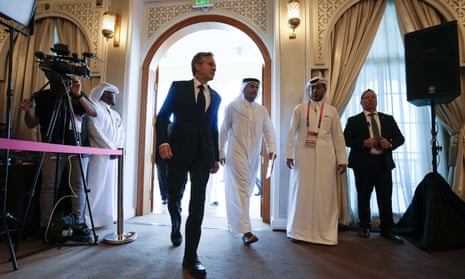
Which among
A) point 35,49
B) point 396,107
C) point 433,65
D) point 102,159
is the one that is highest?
point 35,49

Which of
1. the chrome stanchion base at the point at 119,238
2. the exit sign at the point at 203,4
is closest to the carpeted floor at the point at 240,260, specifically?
the chrome stanchion base at the point at 119,238

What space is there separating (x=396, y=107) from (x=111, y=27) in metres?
3.32

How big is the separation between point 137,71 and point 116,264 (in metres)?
2.33

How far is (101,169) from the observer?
250 cm

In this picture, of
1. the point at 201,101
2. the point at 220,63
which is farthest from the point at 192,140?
the point at 220,63

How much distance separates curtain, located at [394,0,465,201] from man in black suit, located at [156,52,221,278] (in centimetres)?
234

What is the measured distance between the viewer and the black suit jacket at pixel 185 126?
4.73 ft

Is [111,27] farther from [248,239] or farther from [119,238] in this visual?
[248,239]

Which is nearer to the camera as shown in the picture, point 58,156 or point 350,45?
point 58,156

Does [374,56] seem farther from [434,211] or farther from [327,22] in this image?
[434,211]

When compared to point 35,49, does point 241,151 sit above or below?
below

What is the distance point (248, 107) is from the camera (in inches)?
93.4

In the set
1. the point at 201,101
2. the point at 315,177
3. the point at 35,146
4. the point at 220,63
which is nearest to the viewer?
the point at 35,146

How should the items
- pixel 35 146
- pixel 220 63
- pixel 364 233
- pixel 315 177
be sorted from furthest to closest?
1. pixel 220 63
2. pixel 364 233
3. pixel 315 177
4. pixel 35 146
